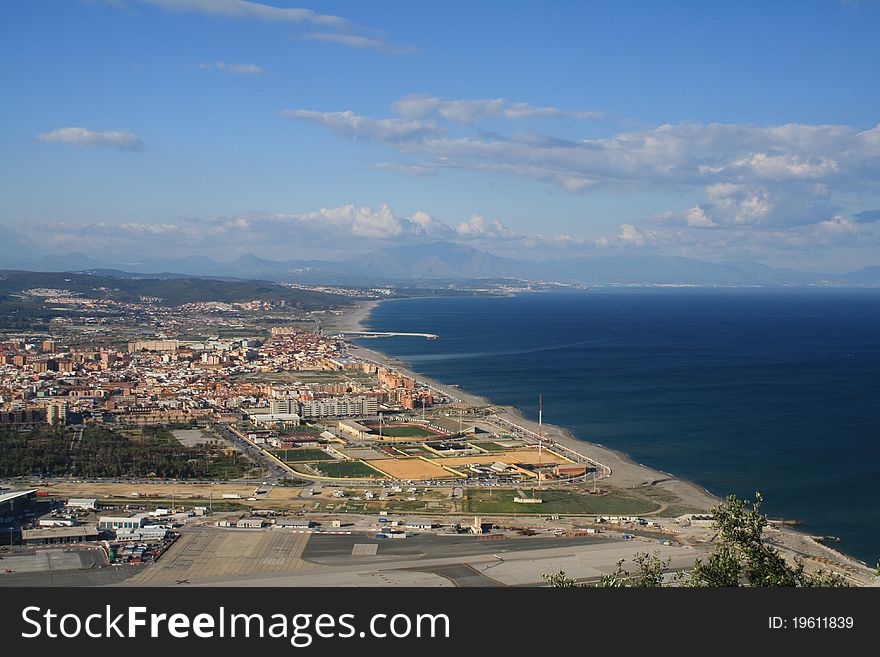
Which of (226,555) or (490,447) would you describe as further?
Result: (490,447)

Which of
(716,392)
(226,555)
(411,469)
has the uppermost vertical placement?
(716,392)

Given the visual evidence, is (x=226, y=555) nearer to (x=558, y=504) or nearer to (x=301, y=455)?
(x=558, y=504)

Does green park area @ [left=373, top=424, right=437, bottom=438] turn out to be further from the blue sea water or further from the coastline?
the blue sea water

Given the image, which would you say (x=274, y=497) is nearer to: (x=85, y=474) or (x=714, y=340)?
(x=85, y=474)

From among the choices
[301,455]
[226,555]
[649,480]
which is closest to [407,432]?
[301,455]

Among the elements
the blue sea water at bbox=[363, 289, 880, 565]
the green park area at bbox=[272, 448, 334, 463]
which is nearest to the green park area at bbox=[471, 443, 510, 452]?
the blue sea water at bbox=[363, 289, 880, 565]

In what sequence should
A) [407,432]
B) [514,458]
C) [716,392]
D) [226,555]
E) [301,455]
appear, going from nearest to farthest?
[226,555] → [514,458] → [301,455] → [407,432] → [716,392]
